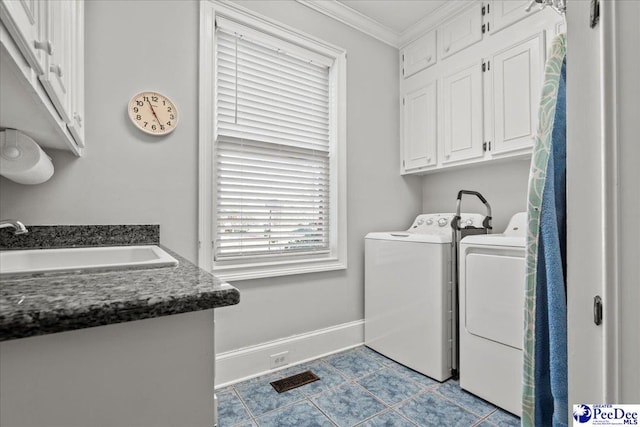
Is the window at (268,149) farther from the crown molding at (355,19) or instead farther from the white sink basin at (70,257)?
the white sink basin at (70,257)

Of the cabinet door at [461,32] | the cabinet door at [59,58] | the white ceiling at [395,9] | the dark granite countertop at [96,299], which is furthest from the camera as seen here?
the white ceiling at [395,9]

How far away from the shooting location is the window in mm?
1999

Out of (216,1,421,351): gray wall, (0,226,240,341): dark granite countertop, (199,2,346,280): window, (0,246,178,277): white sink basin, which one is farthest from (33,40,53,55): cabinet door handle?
(216,1,421,351): gray wall

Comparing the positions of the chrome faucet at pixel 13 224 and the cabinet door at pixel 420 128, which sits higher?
the cabinet door at pixel 420 128

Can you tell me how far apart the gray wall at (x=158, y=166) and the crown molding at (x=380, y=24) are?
0.07 metres

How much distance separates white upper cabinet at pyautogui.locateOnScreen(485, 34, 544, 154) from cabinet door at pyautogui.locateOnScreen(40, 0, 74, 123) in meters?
2.40

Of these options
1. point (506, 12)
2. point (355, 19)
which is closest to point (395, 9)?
point (355, 19)

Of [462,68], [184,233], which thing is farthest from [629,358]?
[462,68]

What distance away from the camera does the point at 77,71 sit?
4.66ft

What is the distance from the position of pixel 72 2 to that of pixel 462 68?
2.47 m

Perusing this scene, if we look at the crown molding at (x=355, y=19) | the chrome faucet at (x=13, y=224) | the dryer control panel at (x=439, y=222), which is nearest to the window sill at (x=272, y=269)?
the dryer control panel at (x=439, y=222)

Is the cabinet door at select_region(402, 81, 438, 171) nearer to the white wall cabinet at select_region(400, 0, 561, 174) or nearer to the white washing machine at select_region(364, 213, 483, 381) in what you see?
the white wall cabinet at select_region(400, 0, 561, 174)

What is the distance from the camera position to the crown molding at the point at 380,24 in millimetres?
2432

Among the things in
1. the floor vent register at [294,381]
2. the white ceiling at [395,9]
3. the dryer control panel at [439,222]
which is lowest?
the floor vent register at [294,381]
